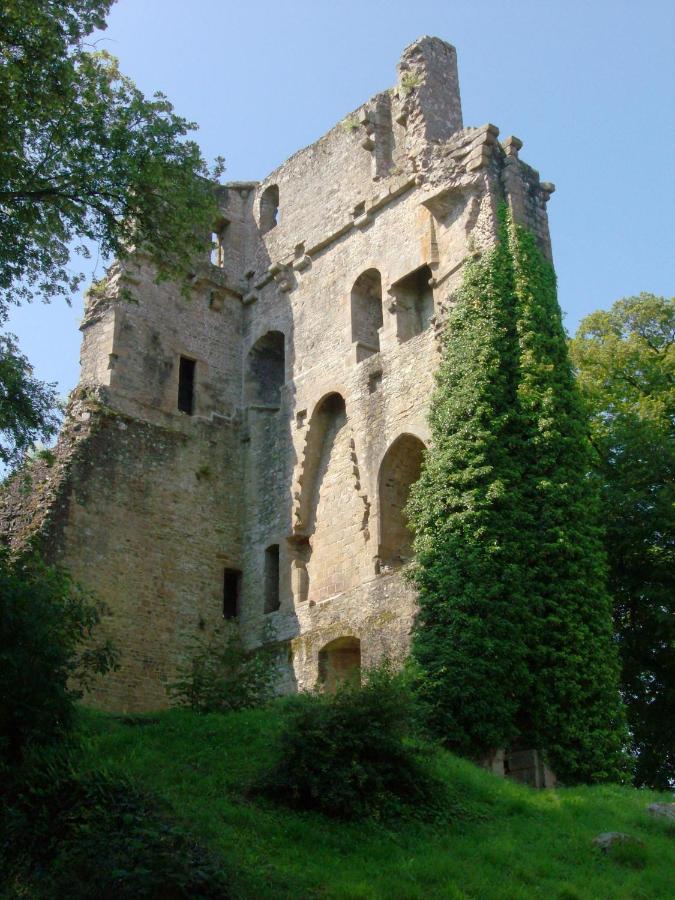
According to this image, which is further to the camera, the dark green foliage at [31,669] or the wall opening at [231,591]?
the wall opening at [231,591]

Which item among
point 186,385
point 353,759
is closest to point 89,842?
point 353,759

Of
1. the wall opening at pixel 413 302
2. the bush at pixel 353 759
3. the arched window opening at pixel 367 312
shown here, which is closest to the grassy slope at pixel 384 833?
the bush at pixel 353 759

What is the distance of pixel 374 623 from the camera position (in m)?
16.0

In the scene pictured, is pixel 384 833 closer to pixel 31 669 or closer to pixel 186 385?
pixel 31 669

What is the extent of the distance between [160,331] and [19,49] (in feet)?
29.0

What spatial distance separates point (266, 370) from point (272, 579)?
14.7 feet

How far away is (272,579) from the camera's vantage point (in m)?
19.5

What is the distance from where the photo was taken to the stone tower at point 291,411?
1731 centimetres

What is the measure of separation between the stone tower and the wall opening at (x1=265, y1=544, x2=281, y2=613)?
4 centimetres

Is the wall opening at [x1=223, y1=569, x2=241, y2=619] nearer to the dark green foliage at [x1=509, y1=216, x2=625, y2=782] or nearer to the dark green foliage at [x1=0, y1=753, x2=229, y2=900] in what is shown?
the dark green foliage at [x1=509, y1=216, x2=625, y2=782]

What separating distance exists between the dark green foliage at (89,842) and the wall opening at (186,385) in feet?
37.8

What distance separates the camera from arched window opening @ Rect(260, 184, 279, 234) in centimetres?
2266

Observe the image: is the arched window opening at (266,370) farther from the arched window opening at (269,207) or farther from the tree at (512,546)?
the tree at (512,546)

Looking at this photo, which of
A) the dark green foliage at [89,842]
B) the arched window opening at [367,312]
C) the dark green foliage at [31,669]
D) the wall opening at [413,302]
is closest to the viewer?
the dark green foliage at [89,842]
